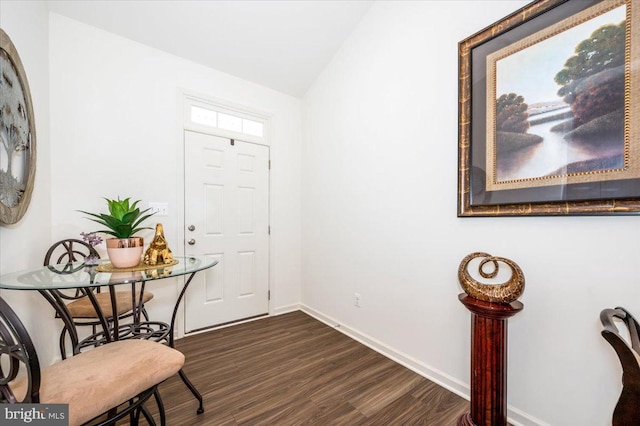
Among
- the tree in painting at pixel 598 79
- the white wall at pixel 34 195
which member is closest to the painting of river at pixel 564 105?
the tree in painting at pixel 598 79

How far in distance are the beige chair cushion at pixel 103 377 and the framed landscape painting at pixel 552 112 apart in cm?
187

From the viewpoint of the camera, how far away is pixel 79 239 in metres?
2.13

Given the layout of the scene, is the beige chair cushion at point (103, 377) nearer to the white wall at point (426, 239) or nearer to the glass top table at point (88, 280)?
the glass top table at point (88, 280)

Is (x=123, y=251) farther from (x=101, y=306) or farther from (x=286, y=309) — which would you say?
(x=286, y=309)

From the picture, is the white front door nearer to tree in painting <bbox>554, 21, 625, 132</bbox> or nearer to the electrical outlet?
the electrical outlet

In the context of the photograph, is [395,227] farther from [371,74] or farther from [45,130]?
[45,130]

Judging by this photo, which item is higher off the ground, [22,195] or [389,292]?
[22,195]

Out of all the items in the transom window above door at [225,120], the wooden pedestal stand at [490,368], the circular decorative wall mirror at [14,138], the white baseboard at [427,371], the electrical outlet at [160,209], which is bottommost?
the white baseboard at [427,371]

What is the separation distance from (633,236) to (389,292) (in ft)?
4.78

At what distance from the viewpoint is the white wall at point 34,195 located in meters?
1.49

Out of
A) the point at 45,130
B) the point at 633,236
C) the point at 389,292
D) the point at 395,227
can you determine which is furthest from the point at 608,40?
the point at 45,130

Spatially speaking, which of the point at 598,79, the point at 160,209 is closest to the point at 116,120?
the point at 160,209

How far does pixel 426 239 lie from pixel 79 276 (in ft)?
6.89

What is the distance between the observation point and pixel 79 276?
1307 millimetres
